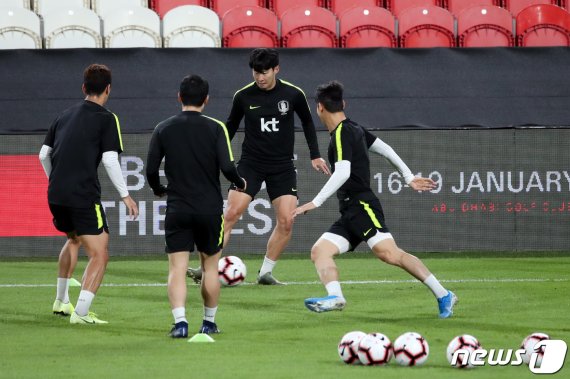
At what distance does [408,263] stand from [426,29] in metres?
8.76

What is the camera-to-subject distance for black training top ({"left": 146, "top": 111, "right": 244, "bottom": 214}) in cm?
799

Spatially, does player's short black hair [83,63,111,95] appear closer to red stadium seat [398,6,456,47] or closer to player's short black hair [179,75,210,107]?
player's short black hair [179,75,210,107]

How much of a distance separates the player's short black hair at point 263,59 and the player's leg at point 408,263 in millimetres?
2445

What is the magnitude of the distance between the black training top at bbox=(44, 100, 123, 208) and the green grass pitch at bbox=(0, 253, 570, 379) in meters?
0.98

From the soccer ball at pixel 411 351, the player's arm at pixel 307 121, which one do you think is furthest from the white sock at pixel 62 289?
the soccer ball at pixel 411 351

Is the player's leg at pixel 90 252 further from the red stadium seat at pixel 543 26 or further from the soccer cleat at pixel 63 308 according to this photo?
the red stadium seat at pixel 543 26

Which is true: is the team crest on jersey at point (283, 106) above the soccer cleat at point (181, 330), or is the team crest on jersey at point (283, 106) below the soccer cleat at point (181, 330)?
above

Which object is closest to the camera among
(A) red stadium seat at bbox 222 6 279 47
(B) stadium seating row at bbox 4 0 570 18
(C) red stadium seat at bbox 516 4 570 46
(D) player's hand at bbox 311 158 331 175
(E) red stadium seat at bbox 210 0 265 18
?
(D) player's hand at bbox 311 158 331 175

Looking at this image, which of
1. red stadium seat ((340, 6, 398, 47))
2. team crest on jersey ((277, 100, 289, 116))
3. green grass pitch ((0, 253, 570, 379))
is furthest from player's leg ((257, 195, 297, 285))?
red stadium seat ((340, 6, 398, 47))

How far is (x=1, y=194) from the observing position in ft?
48.8

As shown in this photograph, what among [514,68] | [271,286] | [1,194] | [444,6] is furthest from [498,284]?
[444,6]

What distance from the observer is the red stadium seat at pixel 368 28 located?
1708 cm

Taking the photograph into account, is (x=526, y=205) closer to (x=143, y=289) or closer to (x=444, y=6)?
(x=444, y=6)

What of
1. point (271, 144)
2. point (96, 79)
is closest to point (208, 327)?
point (96, 79)
